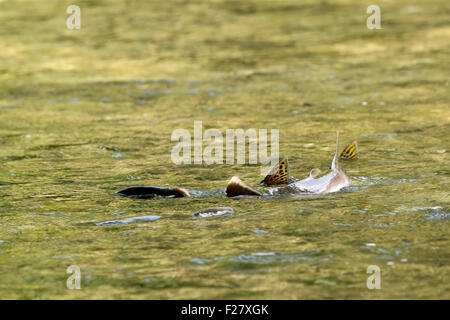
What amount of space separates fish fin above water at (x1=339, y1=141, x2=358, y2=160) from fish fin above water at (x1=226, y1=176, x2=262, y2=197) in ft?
4.14

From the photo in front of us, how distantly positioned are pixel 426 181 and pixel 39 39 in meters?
11.1

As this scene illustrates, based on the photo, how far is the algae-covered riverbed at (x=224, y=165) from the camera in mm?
4785

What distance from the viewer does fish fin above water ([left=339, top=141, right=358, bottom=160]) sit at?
7.17 meters

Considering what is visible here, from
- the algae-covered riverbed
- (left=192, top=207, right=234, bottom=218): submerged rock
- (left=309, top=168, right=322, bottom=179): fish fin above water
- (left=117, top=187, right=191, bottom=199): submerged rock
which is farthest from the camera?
(left=309, top=168, right=322, bottom=179): fish fin above water

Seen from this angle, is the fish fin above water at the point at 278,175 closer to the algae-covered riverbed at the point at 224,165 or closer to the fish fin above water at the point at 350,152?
the algae-covered riverbed at the point at 224,165

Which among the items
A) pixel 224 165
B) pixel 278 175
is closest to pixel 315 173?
pixel 278 175

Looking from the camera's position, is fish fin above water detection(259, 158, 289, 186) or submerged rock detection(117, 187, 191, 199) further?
fish fin above water detection(259, 158, 289, 186)

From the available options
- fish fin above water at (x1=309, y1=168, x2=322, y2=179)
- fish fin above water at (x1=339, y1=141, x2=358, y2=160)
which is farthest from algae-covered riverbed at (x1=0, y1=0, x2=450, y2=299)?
fish fin above water at (x1=309, y1=168, x2=322, y2=179)

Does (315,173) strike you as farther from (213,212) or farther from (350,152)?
(213,212)

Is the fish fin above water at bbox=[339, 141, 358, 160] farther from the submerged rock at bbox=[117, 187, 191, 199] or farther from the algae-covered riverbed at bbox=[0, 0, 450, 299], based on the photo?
the submerged rock at bbox=[117, 187, 191, 199]

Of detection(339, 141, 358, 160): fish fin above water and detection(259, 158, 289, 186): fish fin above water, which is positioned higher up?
detection(339, 141, 358, 160): fish fin above water

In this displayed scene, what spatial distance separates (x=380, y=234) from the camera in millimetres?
5277

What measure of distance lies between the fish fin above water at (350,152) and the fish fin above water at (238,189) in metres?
1.26
